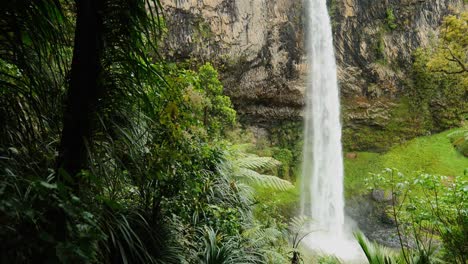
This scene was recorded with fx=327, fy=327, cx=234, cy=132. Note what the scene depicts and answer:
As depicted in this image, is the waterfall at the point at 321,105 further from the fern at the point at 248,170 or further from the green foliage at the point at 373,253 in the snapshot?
the green foliage at the point at 373,253

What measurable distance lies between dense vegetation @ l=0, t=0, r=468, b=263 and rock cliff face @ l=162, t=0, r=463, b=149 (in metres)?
10.8

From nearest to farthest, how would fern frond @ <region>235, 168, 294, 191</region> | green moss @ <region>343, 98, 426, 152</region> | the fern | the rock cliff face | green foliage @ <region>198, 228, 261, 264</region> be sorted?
green foliage @ <region>198, 228, 261, 264</region> → the fern → fern frond @ <region>235, 168, 294, 191</region> → the rock cliff face → green moss @ <region>343, 98, 426, 152</region>

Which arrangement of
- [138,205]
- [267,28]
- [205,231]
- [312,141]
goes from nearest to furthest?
[138,205] → [205,231] → [267,28] → [312,141]

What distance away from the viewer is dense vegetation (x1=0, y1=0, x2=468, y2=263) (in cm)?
110

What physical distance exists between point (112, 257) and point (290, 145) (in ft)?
53.2

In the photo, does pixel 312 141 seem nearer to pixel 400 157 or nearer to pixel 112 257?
pixel 400 157

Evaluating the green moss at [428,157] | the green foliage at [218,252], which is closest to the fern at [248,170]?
the green foliage at [218,252]

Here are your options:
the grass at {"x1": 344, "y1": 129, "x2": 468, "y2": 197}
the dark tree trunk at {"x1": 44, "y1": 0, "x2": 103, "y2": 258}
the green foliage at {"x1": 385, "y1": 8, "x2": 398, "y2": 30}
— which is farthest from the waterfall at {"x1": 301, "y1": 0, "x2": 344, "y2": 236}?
the dark tree trunk at {"x1": 44, "y1": 0, "x2": 103, "y2": 258}

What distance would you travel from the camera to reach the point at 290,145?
17719 mm

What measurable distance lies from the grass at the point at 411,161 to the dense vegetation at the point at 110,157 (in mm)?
12164

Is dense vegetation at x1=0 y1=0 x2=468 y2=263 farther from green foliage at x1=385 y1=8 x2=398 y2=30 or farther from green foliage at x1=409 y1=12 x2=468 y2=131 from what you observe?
green foliage at x1=409 y1=12 x2=468 y2=131

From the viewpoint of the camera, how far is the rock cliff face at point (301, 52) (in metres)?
15.3

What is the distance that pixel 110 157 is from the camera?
5.28 feet

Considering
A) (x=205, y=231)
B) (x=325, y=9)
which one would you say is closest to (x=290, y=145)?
(x=325, y=9)
